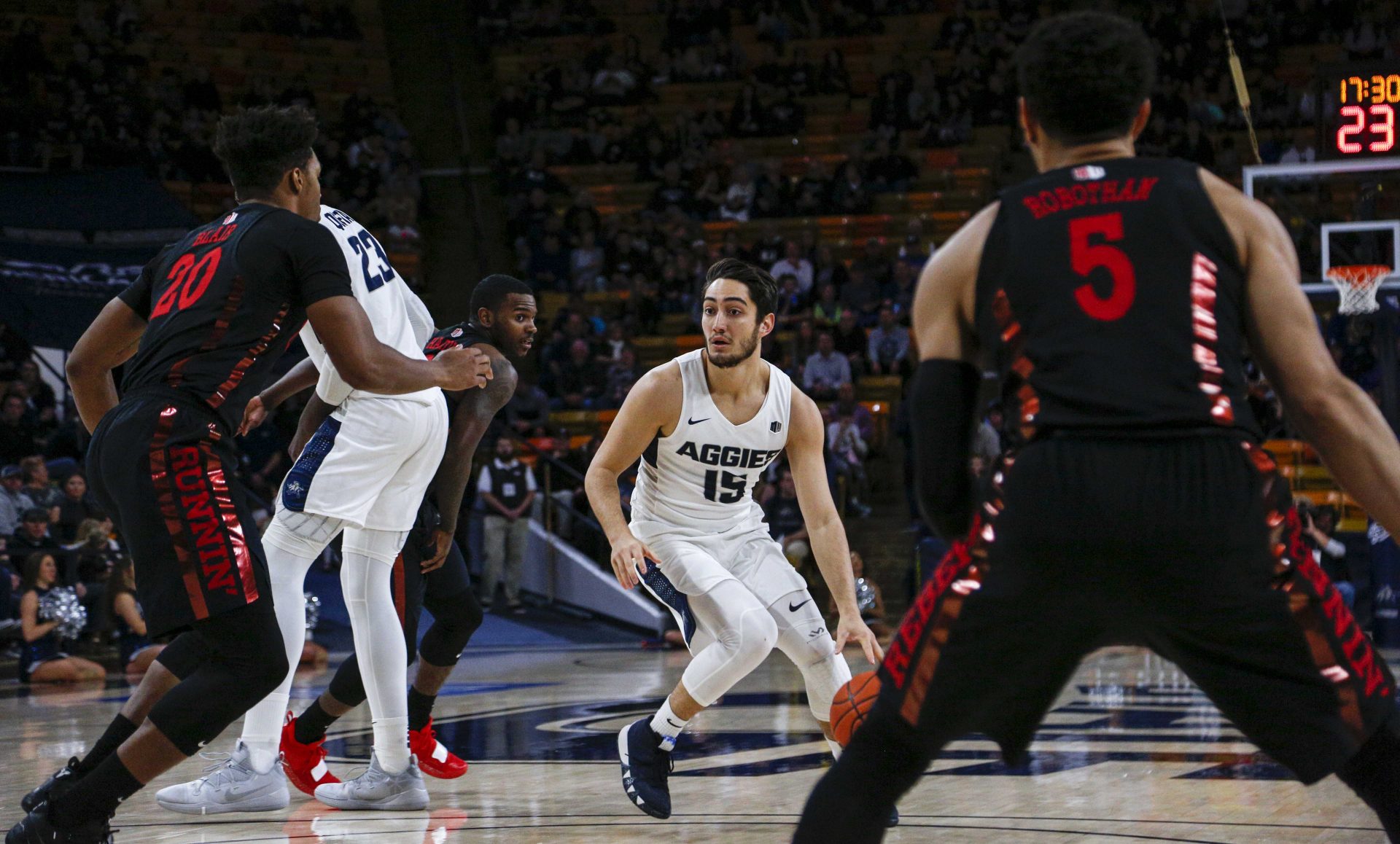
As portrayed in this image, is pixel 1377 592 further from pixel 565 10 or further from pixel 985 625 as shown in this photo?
pixel 565 10

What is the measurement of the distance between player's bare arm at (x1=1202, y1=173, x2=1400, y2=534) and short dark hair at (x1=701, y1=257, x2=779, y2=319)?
2.70 meters

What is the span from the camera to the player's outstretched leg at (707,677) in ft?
15.6

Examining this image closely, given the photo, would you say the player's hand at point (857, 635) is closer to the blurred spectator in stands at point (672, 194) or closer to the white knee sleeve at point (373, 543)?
the white knee sleeve at point (373, 543)

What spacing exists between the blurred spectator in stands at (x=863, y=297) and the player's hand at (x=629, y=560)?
12261 millimetres

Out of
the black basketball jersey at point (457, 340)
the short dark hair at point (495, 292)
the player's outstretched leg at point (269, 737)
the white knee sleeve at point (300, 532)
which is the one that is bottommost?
the player's outstretched leg at point (269, 737)

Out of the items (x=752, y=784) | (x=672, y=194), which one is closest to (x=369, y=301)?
(x=752, y=784)

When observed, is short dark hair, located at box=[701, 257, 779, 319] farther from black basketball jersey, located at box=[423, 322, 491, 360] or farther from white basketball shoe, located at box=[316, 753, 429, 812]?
white basketball shoe, located at box=[316, 753, 429, 812]

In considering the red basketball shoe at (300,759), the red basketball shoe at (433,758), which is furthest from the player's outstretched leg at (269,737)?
the red basketball shoe at (433,758)

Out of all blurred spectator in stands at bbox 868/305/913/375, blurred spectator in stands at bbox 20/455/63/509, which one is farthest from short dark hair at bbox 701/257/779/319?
blurred spectator in stands at bbox 868/305/913/375

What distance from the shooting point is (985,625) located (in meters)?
2.47

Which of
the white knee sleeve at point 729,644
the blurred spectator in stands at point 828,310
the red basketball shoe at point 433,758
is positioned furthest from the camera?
the blurred spectator in stands at point 828,310

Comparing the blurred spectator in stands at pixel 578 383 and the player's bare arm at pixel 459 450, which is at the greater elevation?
the player's bare arm at pixel 459 450

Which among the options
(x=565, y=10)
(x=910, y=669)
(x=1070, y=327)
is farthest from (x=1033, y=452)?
(x=565, y=10)

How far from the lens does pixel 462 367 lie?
4008 mm
